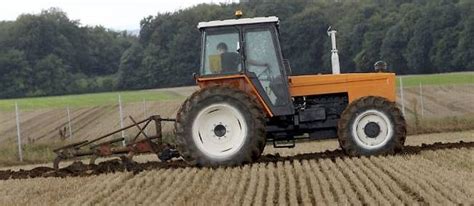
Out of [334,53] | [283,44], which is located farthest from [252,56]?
[283,44]

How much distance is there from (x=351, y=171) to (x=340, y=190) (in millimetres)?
1682

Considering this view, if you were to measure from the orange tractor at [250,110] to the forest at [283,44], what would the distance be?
3514 centimetres

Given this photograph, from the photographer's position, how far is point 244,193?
941 centimetres

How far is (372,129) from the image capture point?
1258 centimetres

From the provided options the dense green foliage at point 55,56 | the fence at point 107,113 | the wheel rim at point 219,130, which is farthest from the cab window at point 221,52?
the dense green foliage at point 55,56

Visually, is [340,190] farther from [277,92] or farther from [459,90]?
[459,90]

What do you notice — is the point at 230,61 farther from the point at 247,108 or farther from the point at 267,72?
the point at 247,108

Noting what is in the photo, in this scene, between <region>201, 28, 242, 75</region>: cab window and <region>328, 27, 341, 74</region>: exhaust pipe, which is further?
<region>328, 27, 341, 74</region>: exhaust pipe

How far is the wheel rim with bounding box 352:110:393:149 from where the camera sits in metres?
12.6

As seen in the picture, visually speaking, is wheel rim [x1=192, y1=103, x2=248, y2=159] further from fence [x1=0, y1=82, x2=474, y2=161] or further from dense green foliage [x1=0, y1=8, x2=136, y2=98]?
dense green foliage [x1=0, y1=8, x2=136, y2=98]

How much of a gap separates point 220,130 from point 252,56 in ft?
4.15

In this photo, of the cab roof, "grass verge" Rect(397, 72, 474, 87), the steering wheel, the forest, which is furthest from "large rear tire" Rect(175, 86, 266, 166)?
the forest

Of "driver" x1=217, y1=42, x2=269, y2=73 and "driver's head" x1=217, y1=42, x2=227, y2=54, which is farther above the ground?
"driver's head" x1=217, y1=42, x2=227, y2=54

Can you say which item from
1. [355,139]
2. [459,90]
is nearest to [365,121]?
[355,139]
